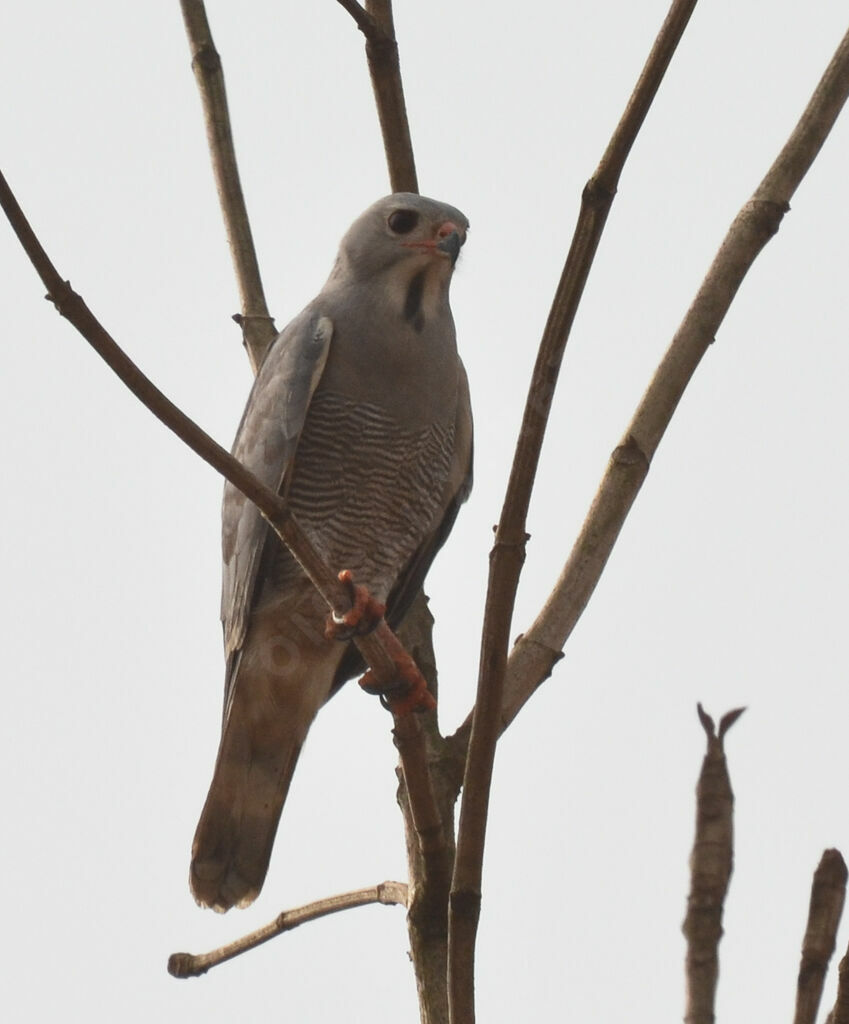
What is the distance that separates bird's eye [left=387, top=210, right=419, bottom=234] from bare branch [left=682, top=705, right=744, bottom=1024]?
441 cm

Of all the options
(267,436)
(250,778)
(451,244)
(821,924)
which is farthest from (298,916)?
(821,924)

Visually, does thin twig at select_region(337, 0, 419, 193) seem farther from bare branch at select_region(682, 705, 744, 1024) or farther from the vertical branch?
bare branch at select_region(682, 705, 744, 1024)

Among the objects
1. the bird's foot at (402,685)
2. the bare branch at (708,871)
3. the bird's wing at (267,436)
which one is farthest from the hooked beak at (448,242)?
the bare branch at (708,871)

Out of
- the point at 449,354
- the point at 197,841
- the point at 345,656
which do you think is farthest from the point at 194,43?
the point at 197,841

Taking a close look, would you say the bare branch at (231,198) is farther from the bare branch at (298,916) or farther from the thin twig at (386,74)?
the bare branch at (298,916)

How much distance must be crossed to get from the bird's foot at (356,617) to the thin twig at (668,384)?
46 cm

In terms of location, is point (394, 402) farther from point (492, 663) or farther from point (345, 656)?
point (492, 663)

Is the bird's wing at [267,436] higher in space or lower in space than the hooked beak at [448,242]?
lower

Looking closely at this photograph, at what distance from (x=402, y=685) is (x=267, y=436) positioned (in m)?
1.50

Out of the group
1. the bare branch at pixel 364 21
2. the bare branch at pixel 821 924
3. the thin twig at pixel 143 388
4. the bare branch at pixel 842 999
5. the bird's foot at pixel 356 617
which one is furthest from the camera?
the bare branch at pixel 364 21

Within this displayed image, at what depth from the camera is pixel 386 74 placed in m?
5.32

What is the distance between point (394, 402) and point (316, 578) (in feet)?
8.14

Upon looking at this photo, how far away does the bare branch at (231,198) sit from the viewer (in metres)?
6.01

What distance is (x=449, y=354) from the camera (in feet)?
20.8
